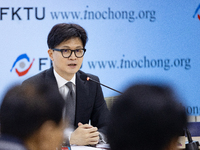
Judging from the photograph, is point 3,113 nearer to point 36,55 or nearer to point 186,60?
point 36,55

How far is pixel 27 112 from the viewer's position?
3.33 ft

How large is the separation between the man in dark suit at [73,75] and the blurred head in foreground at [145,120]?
1.57 meters

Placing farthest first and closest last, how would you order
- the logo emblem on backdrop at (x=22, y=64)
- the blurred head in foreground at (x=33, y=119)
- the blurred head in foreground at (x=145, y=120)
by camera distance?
1. the logo emblem on backdrop at (x=22, y=64)
2. the blurred head in foreground at (x=33, y=119)
3. the blurred head in foreground at (x=145, y=120)

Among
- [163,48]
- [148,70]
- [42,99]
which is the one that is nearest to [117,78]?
[148,70]

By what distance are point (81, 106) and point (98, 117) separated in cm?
19

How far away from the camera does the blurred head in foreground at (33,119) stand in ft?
3.34

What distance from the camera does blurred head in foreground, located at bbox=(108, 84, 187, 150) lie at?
35.2 inches

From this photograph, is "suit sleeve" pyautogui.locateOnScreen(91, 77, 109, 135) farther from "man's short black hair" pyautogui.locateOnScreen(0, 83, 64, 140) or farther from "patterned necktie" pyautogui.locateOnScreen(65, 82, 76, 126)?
"man's short black hair" pyautogui.locateOnScreen(0, 83, 64, 140)

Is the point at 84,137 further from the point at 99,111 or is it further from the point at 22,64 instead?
the point at 22,64

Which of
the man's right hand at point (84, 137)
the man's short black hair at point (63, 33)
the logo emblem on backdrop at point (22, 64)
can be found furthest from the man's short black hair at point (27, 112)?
the logo emblem on backdrop at point (22, 64)

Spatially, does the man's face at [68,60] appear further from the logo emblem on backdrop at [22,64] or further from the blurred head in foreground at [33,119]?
the blurred head in foreground at [33,119]

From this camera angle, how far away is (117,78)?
360cm

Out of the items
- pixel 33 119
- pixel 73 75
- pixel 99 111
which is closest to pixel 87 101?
pixel 99 111

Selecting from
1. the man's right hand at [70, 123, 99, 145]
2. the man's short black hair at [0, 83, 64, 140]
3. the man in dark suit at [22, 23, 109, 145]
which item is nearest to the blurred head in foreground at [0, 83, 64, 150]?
the man's short black hair at [0, 83, 64, 140]
